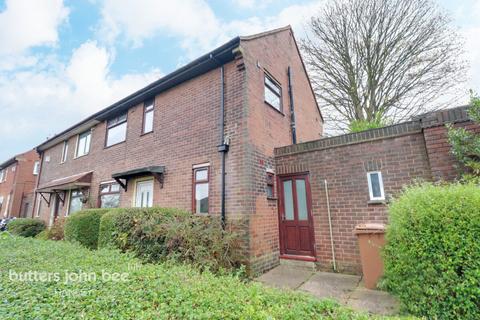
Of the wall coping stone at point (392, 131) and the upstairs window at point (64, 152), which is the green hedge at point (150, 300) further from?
the upstairs window at point (64, 152)

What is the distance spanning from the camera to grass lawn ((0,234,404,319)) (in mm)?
2246

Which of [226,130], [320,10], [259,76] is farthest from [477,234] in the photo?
[320,10]

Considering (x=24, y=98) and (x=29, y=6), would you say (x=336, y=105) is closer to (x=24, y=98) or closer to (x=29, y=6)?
(x=29, y=6)

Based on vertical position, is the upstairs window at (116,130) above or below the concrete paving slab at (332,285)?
above

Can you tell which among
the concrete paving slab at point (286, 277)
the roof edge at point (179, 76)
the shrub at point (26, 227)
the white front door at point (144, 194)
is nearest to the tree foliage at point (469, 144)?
the concrete paving slab at point (286, 277)

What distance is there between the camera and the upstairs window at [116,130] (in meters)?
10.4

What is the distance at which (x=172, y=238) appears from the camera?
5.21 metres

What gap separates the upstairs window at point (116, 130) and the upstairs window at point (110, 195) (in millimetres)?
2069

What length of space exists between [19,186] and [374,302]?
100ft

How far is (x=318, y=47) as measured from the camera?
1398 cm

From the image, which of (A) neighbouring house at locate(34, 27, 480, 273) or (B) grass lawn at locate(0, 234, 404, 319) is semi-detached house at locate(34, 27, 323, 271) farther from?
(B) grass lawn at locate(0, 234, 404, 319)

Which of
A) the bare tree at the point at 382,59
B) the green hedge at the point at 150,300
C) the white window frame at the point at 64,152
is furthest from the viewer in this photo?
the white window frame at the point at 64,152

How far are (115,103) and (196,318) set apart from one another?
34.4 feet

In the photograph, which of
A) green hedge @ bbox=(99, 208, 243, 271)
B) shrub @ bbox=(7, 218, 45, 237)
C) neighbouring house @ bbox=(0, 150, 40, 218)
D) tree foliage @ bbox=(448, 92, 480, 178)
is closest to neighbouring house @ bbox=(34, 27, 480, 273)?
tree foliage @ bbox=(448, 92, 480, 178)
